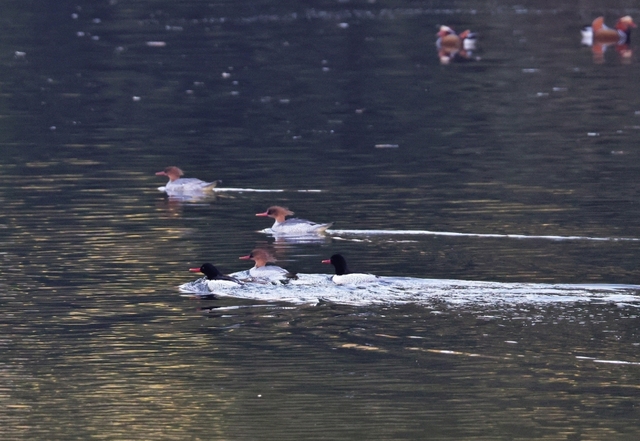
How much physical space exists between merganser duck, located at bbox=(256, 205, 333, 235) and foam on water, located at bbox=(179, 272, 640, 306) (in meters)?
3.24

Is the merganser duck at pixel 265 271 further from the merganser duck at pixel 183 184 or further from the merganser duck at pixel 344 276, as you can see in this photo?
the merganser duck at pixel 183 184

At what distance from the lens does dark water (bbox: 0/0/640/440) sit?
1153 centimetres

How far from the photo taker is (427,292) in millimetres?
15094

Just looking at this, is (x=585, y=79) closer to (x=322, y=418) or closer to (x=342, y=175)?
(x=342, y=175)

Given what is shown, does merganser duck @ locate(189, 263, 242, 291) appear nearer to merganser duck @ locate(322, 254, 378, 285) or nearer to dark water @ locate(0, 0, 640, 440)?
dark water @ locate(0, 0, 640, 440)

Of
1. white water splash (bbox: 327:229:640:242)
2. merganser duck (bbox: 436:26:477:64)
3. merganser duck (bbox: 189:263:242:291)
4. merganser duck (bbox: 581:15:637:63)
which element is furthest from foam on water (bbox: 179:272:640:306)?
merganser duck (bbox: 581:15:637:63)

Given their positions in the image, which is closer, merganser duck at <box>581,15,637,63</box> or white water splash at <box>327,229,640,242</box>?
white water splash at <box>327,229,640,242</box>

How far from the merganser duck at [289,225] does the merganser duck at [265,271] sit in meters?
2.56

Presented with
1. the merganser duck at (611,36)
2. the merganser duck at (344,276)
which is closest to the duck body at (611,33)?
the merganser duck at (611,36)

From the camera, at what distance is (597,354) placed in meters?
12.5

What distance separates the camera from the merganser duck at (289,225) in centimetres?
1933

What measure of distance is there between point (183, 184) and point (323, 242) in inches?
195

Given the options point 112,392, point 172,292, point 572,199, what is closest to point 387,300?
point 172,292

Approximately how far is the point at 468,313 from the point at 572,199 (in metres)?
7.51
